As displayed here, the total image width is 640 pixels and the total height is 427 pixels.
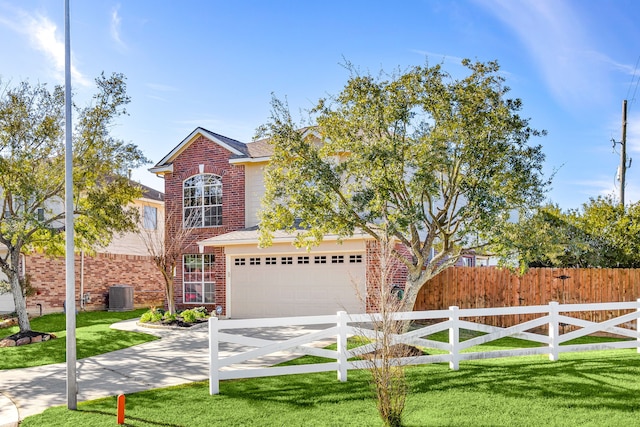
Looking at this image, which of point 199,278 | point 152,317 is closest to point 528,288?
point 199,278

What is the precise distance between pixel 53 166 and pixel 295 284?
865cm

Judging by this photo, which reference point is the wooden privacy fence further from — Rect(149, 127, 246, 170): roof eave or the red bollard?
the red bollard

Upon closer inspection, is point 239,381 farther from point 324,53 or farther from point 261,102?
point 324,53

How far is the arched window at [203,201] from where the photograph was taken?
67.7 feet

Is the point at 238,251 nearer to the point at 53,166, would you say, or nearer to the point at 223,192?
the point at 223,192

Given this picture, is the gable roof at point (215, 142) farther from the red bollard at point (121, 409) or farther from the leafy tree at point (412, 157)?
the red bollard at point (121, 409)

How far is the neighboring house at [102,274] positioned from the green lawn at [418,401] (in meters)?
12.1

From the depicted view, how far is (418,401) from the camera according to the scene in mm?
8227

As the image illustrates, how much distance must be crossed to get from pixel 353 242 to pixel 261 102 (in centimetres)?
618

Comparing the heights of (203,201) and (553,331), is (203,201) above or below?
above

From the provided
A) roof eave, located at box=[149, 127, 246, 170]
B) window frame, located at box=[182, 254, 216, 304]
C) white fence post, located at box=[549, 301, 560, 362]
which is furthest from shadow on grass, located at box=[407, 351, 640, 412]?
roof eave, located at box=[149, 127, 246, 170]

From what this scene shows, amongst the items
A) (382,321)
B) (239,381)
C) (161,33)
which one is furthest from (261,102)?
(382,321)

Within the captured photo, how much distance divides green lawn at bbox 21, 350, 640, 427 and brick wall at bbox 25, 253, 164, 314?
42.0 ft

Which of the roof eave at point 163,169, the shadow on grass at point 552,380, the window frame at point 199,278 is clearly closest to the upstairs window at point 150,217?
the roof eave at point 163,169
